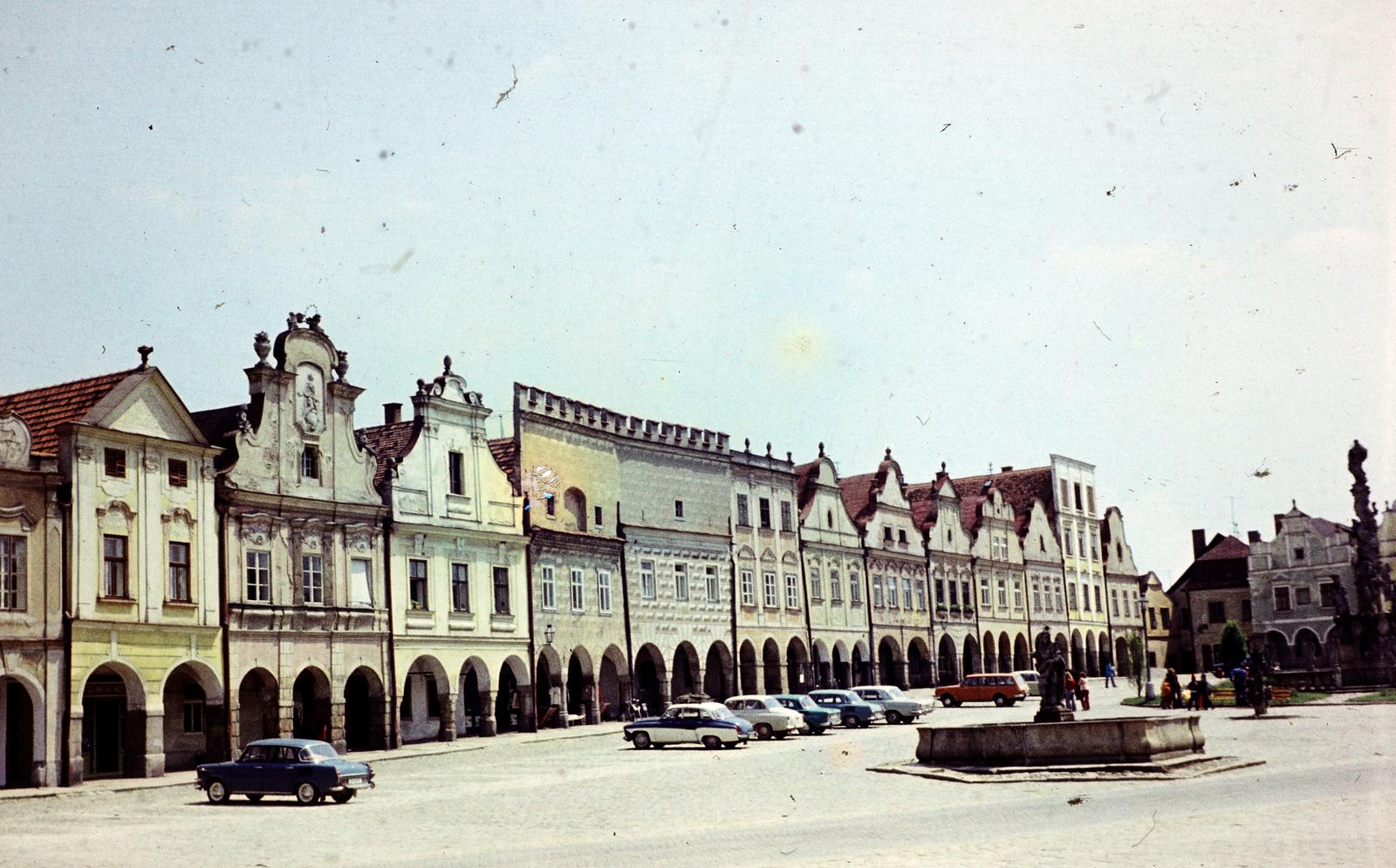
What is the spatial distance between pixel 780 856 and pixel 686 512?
47.4 meters

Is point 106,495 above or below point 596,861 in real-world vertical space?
above

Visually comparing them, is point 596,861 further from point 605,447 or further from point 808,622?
point 808,622

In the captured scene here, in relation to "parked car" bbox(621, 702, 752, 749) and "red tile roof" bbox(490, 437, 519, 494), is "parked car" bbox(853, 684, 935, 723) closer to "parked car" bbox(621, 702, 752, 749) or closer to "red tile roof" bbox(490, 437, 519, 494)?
"parked car" bbox(621, 702, 752, 749)

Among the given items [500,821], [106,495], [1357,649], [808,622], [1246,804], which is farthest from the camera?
[808,622]

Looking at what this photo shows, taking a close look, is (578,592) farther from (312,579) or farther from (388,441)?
(312,579)

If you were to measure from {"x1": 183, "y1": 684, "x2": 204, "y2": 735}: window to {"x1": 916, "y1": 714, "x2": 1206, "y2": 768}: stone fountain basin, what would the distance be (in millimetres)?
22835

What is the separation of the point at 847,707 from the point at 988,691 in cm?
1320

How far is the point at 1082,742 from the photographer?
28188mm

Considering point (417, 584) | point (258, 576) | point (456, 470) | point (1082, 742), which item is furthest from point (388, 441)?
point (1082, 742)

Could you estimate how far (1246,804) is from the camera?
21.8 metres

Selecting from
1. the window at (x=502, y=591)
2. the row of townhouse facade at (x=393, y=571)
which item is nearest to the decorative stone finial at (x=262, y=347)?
the row of townhouse facade at (x=393, y=571)

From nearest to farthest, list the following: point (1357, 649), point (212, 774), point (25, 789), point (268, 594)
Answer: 1. point (212, 774)
2. point (25, 789)
3. point (268, 594)
4. point (1357, 649)

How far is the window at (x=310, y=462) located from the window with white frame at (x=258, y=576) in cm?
294

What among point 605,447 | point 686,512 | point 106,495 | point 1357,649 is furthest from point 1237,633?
point 106,495
